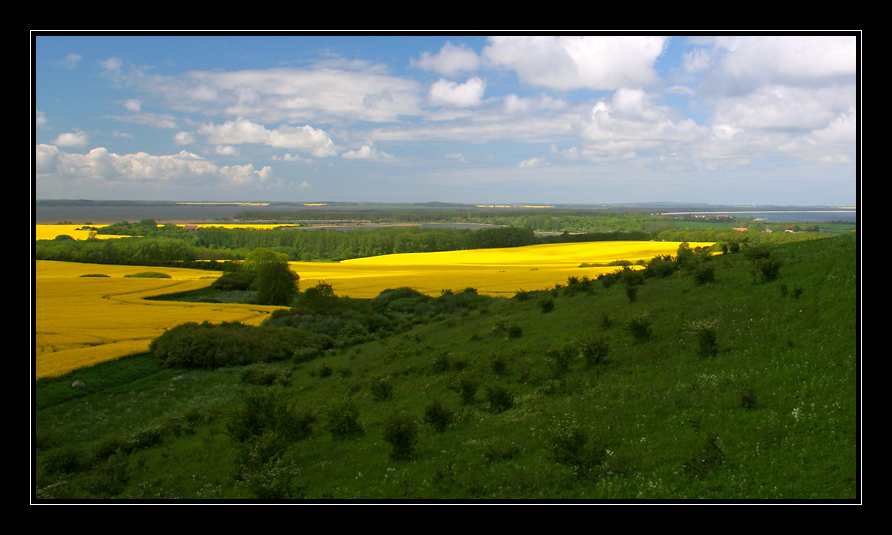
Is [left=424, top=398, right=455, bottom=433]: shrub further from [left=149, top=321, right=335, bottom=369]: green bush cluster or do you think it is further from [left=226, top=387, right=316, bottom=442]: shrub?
[left=149, top=321, right=335, bottom=369]: green bush cluster

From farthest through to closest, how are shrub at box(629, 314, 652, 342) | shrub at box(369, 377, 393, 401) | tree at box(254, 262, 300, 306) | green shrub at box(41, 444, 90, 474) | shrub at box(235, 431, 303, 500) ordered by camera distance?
tree at box(254, 262, 300, 306), shrub at box(369, 377, 393, 401), shrub at box(629, 314, 652, 342), green shrub at box(41, 444, 90, 474), shrub at box(235, 431, 303, 500)

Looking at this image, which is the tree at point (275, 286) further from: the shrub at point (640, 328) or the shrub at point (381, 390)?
the shrub at point (640, 328)

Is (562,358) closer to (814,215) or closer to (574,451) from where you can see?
(574,451)

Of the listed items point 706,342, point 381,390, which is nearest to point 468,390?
point 381,390

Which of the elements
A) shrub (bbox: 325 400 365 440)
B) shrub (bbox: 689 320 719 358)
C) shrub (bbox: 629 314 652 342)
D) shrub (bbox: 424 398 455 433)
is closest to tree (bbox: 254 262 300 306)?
shrub (bbox: 325 400 365 440)

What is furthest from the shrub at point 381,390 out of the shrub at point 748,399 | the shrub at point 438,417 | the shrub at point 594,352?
the shrub at point 748,399
